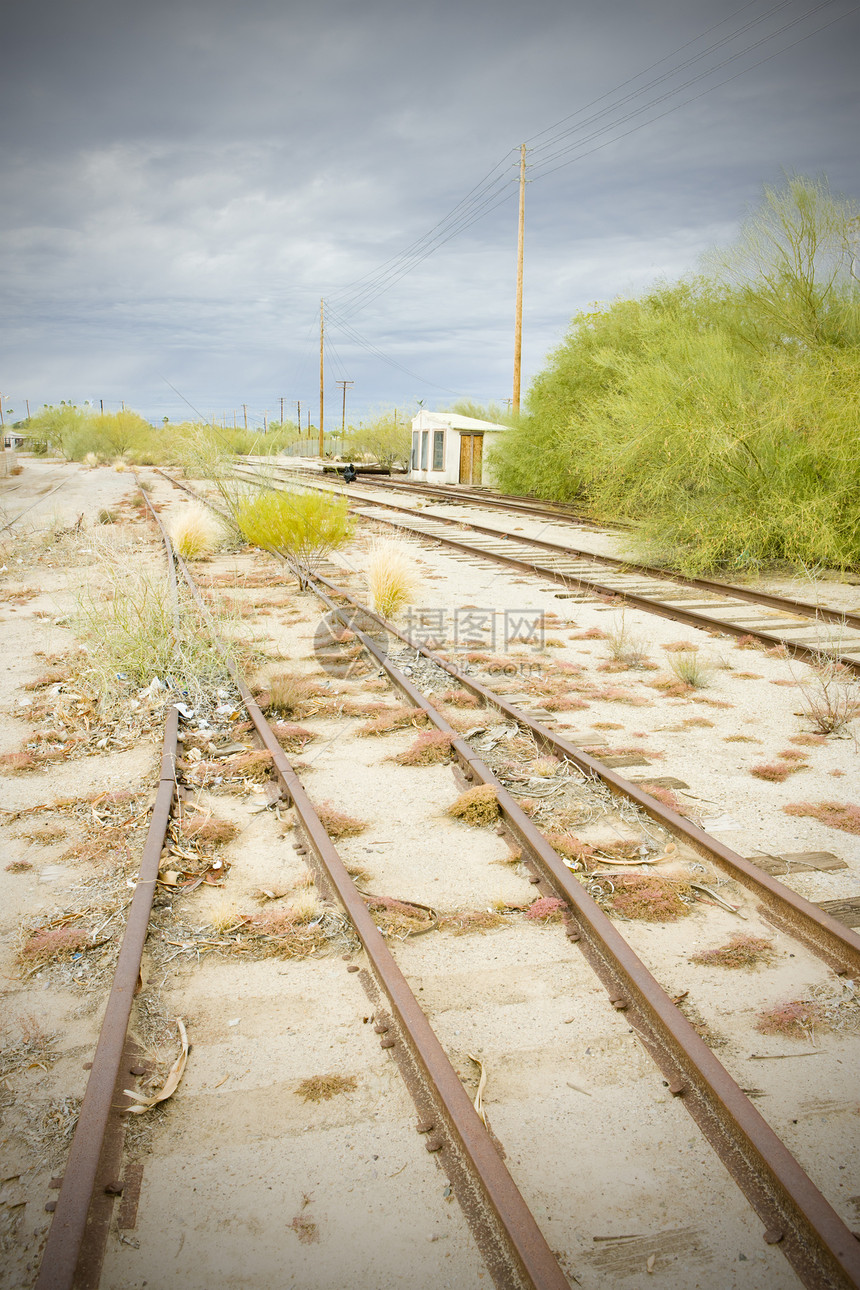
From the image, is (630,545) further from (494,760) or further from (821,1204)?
(821,1204)

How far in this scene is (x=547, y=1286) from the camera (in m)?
2.01

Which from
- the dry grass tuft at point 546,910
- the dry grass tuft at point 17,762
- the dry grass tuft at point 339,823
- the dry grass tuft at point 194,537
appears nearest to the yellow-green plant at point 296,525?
the dry grass tuft at point 194,537

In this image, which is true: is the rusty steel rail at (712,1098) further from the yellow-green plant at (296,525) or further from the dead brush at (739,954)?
the yellow-green plant at (296,525)

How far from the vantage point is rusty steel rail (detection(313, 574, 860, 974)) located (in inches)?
138

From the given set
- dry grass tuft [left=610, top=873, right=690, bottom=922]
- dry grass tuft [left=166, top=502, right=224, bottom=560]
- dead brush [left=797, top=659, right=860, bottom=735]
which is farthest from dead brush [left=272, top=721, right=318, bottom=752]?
dry grass tuft [left=166, top=502, right=224, bottom=560]

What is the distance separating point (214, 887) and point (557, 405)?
2514cm

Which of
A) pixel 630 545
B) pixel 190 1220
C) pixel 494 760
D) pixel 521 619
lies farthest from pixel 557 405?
pixel 190 1220

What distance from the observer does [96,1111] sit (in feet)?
8.36

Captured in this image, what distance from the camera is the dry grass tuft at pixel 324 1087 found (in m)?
2.79

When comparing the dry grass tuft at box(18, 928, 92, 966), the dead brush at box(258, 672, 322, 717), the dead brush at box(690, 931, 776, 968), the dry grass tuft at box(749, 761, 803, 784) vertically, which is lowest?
the dry grass tuft at box(18, 928, 92, 966)

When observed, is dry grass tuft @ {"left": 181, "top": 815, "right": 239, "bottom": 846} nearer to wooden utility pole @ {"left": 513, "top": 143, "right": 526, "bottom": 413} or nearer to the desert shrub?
the desert shrub

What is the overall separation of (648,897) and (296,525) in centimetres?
1059

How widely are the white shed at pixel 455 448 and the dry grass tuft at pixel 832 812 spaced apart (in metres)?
33.0

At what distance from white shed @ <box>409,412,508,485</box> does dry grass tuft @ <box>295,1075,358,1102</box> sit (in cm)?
3536
